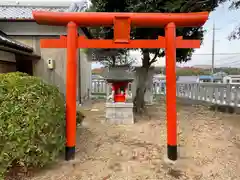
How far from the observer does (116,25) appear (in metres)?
3.81

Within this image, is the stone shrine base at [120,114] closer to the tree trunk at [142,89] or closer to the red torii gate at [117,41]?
the tree trunk at [142,89]

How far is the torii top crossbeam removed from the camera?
376 centimetres

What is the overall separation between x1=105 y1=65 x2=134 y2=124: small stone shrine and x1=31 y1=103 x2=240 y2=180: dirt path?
1.09 feet

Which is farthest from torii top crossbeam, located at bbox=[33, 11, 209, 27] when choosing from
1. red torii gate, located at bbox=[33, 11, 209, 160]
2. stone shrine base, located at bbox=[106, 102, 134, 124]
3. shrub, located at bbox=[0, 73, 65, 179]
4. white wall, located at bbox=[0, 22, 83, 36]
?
white wall, located at bbox=[0, 22, 83, 36]

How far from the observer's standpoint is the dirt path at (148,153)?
10.8 feet

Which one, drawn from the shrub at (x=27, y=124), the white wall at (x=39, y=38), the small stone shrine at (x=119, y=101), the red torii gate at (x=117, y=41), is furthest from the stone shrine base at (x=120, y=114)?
the shrub at (x=27, y=124)

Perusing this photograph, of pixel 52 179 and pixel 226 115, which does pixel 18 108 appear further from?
pixel 226 115

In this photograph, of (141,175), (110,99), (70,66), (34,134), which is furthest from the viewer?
(110,99)

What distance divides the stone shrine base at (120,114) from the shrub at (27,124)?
297cm

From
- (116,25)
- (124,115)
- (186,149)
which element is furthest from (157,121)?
(116,25)

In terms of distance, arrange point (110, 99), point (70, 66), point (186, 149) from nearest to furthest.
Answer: point (70, 66), point (186, 149), point (110, 99)

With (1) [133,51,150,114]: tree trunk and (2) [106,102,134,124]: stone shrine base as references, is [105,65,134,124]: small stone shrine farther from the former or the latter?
(1) [133,51,150,114]: tree trunk

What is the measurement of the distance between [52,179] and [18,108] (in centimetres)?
106

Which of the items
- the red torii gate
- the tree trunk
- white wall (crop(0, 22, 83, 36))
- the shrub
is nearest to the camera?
the shrub
